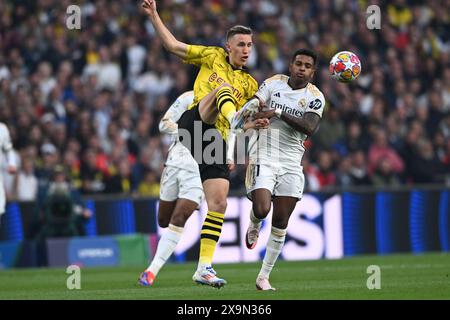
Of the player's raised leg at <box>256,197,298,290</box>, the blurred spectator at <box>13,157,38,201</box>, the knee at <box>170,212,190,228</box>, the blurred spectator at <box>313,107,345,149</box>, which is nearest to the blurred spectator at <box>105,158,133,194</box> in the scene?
the blurred spectator at <box>13,157,38,201</box>

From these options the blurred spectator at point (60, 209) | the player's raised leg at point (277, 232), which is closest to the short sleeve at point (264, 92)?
the player's raised leg at point (277, 232)

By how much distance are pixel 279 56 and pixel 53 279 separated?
415 inches

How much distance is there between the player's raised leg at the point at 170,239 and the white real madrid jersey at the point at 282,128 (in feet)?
4.07

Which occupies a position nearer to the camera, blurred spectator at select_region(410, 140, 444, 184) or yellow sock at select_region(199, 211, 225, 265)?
yellow sock at select_region(199, 211, 225, 265)

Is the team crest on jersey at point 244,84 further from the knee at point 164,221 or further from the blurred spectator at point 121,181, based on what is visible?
the blurred spectator at point 121,181

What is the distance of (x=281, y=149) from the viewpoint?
39.3ft

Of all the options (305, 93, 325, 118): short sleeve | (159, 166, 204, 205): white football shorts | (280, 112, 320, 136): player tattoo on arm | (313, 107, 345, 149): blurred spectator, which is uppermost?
(305, 93, 325, 118): short sleeve

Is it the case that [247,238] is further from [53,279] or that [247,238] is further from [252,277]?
[53,279]

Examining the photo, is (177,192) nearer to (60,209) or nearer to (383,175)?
(60,209)

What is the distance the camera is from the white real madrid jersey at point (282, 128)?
1188 cm

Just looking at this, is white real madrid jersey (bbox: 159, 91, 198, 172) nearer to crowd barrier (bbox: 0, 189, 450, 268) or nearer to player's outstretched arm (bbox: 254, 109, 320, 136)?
player's outstretched arm (bbox: 254, 109, 320, 136)

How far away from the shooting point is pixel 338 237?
19625mm

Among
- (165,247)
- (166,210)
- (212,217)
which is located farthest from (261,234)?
(212,217)

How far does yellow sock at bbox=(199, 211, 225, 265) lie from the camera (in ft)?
38.0
